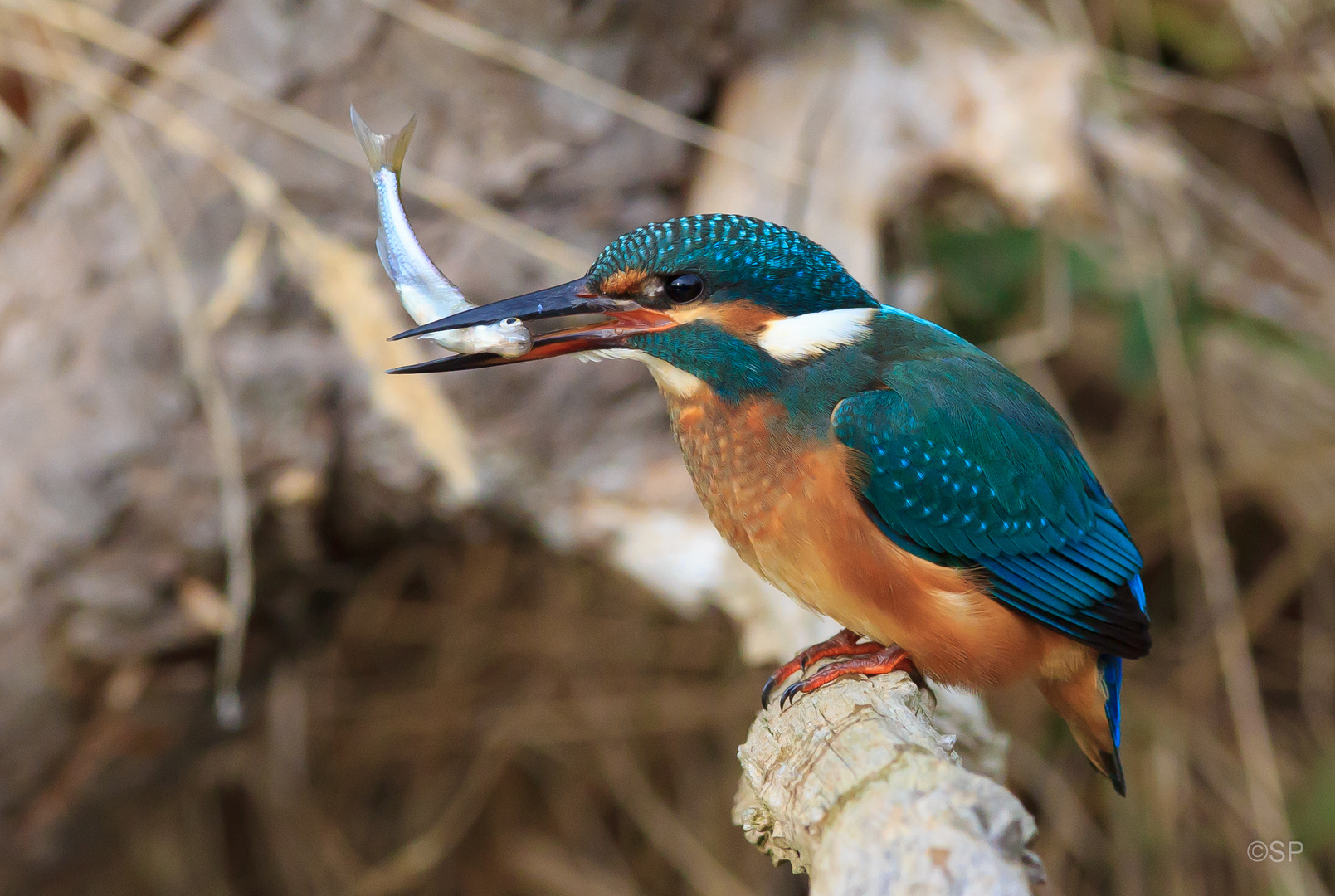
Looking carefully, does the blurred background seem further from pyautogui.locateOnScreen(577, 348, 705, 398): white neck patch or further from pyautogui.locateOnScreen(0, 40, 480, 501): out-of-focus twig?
pyautogui.locateOnScreen(577, 348, 705, 398): white neck patch

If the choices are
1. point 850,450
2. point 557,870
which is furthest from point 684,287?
point 557,870

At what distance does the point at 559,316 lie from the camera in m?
1.42

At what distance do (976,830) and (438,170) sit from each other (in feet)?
5.92

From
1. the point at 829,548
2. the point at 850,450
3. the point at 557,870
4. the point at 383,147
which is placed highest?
the point at 383,147

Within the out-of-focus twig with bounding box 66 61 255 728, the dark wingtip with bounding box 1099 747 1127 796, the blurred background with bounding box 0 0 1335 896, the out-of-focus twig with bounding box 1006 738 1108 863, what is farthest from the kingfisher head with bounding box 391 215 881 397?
the out-of-focus twig with bounding box 1006 738 1108 863

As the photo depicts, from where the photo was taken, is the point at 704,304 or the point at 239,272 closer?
the point at 704,304

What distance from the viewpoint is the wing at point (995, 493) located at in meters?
1.46

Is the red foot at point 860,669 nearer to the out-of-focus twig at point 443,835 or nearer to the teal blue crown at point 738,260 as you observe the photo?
the teal blue crown at point 738,260

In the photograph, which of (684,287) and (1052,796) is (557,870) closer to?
(1052,796)

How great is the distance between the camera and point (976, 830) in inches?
33.4

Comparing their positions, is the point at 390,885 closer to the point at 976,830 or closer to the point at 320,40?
the point at 320,40

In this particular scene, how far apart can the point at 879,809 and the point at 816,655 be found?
2.26 feet

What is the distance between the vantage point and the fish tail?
4.43 feet

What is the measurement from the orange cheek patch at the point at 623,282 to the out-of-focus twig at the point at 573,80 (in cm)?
87
